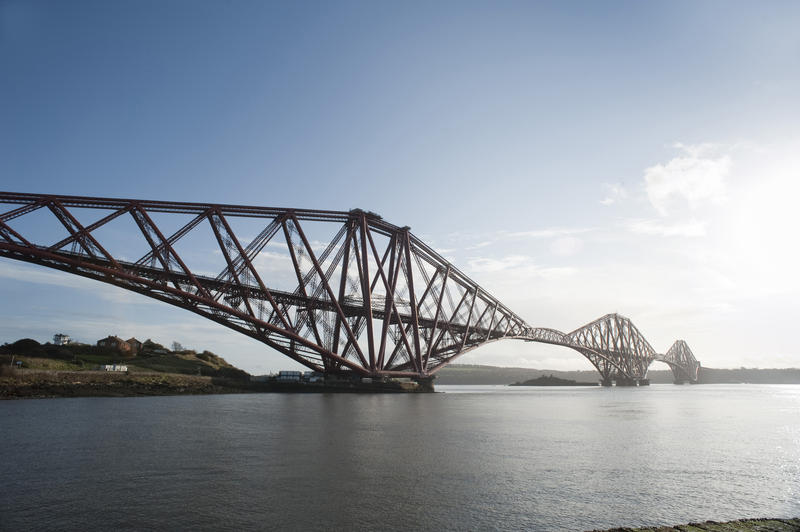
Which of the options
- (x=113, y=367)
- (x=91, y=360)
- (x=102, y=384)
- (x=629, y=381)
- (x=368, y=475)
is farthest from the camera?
(x=629, y=381)

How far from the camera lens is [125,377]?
57750 millimetres

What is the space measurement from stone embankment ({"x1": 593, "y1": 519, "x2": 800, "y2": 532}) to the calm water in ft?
3.96

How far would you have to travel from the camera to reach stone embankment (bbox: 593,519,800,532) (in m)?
11.4

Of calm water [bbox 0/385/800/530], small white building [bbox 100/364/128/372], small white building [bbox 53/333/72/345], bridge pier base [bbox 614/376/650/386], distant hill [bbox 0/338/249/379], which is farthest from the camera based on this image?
bridge pier base [bbox 614/376/650/386]

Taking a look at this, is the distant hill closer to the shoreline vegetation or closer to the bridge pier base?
the shoreline vegetation

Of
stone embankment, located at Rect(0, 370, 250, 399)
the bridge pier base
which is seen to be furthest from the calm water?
the bridge pier base

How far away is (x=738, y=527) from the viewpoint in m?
11.8

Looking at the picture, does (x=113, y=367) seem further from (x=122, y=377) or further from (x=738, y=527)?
(x=738, y=527)

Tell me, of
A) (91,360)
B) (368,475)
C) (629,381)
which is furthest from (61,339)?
(629,381)

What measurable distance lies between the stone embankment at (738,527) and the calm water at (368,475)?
1206mm

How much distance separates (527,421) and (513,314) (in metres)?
80.6

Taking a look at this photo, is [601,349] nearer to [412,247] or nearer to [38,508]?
[412,247]

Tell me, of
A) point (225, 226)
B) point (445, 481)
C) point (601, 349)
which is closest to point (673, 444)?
point (445, 481)

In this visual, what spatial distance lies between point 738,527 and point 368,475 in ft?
36.9
